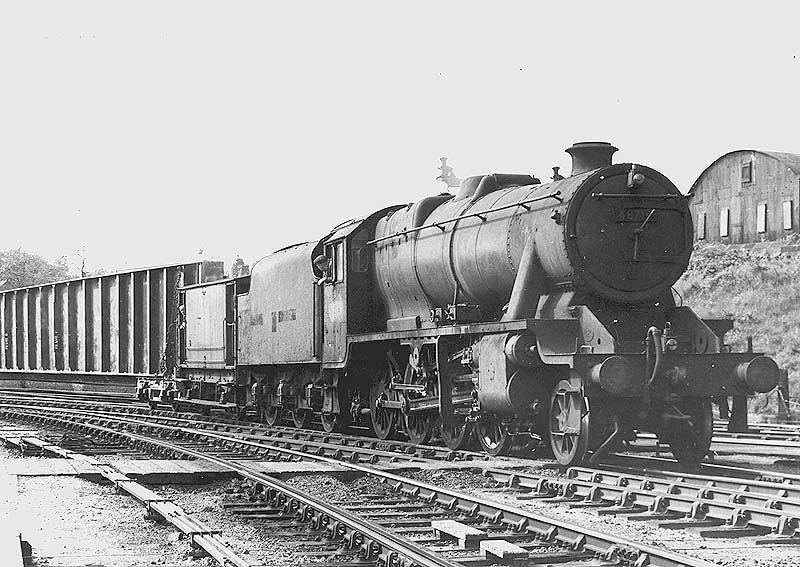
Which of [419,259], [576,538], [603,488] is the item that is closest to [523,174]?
[419,259]

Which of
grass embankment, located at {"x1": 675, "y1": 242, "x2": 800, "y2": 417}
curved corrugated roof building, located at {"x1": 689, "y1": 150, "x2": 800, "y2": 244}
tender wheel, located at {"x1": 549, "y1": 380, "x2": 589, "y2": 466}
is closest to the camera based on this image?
tender wheel, located at {"x1": 549, "y1": 380, "x2": 589, "y2": 466}

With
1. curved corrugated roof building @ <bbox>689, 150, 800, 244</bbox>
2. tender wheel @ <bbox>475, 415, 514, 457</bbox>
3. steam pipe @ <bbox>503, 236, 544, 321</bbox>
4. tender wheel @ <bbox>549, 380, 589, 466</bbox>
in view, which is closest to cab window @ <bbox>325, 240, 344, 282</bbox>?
tender wheel @ <bbox>475, 415, 514, 457</bbox>

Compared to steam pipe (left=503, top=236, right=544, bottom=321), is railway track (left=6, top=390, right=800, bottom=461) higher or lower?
lower

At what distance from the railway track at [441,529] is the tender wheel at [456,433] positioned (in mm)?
2074

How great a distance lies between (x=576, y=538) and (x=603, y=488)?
216cm

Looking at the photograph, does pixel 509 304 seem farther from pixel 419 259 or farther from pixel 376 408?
pixel 376 408

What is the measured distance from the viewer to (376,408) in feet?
50.7

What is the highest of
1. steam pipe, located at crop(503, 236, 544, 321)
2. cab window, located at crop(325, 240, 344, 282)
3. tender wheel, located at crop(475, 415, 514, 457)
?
cab window, located at crop(325, 240, 344, 282)

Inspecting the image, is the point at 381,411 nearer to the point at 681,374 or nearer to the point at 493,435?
the point at 493,435

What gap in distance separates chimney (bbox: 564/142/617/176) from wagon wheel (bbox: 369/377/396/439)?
4748 millimetres

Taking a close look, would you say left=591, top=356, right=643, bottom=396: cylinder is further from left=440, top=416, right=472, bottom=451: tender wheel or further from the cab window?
the cab window

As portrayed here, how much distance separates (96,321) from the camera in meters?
34.1

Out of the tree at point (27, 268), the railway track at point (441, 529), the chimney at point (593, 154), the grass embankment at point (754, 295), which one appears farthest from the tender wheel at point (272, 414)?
the tree at point (27, 268)

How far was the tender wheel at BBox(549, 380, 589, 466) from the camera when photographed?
10586 millimetres
